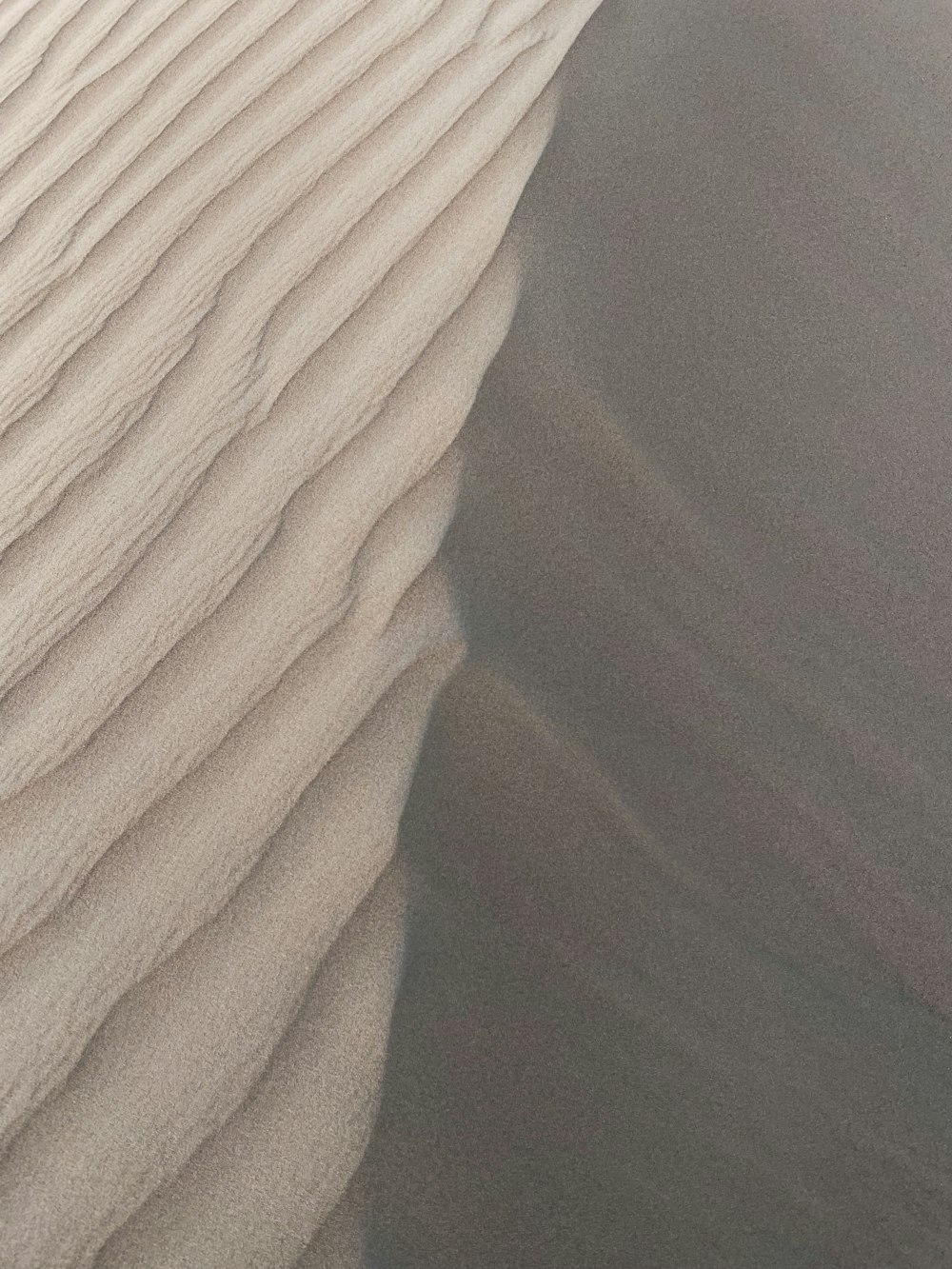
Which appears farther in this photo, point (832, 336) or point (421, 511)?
point (832, 336)

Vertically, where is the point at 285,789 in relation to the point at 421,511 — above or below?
below

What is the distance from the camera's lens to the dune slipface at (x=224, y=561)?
4.76 ft

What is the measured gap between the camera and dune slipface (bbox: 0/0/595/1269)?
4.76 ft

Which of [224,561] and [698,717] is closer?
[698,717]

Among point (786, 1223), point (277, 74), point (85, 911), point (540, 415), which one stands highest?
point (277, 74)

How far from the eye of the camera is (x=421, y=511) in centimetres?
192

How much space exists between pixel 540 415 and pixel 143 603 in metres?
0.62

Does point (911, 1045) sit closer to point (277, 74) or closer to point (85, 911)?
point (85, 911)

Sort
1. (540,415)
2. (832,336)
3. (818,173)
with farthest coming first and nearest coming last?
(818,173)
(832,336)
(540,415)

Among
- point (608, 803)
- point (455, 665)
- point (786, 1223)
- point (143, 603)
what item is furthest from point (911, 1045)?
point (143, 603)

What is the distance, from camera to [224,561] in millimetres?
1893

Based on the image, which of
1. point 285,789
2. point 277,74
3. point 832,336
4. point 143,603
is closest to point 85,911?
point 285,789

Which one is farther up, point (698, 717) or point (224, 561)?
point (698, 717)

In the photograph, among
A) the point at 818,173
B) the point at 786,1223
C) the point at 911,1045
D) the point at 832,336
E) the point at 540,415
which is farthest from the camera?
the point at 818,173
